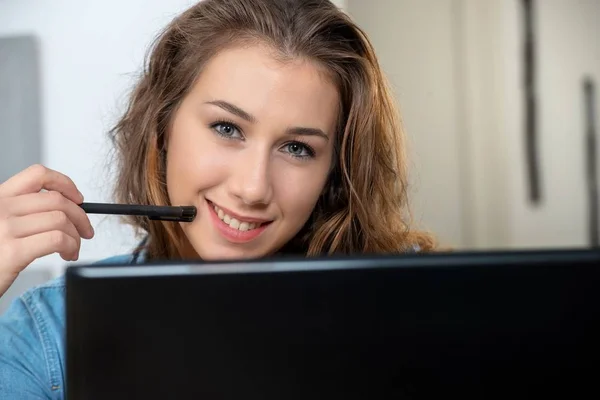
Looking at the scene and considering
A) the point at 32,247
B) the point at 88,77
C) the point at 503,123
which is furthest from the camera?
the point at 503,123

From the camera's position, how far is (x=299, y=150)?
1.14 metres

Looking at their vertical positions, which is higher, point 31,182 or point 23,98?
point 23,98

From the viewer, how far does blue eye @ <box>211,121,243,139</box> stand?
110 centimetres

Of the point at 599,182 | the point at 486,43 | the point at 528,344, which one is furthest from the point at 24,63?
the point at 599,182

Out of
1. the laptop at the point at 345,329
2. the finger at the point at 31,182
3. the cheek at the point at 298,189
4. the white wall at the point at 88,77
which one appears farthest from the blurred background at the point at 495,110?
the laptop at the point at 345,329

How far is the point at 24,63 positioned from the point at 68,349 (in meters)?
1.29

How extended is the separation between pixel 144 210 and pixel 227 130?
23cm

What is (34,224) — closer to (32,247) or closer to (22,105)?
(32,247)

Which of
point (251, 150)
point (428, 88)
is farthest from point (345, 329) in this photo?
point (428, 88)

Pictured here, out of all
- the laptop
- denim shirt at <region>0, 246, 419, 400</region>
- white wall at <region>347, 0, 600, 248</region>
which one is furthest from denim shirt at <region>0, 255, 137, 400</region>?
white wall at <region>347, 0, 600, 248</region>

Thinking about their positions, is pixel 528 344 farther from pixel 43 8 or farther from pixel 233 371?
pixel 43 8

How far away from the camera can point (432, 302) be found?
422mm

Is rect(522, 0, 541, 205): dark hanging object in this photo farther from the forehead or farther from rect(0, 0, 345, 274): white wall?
the forehead

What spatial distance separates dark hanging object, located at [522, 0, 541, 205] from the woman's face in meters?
1.98
